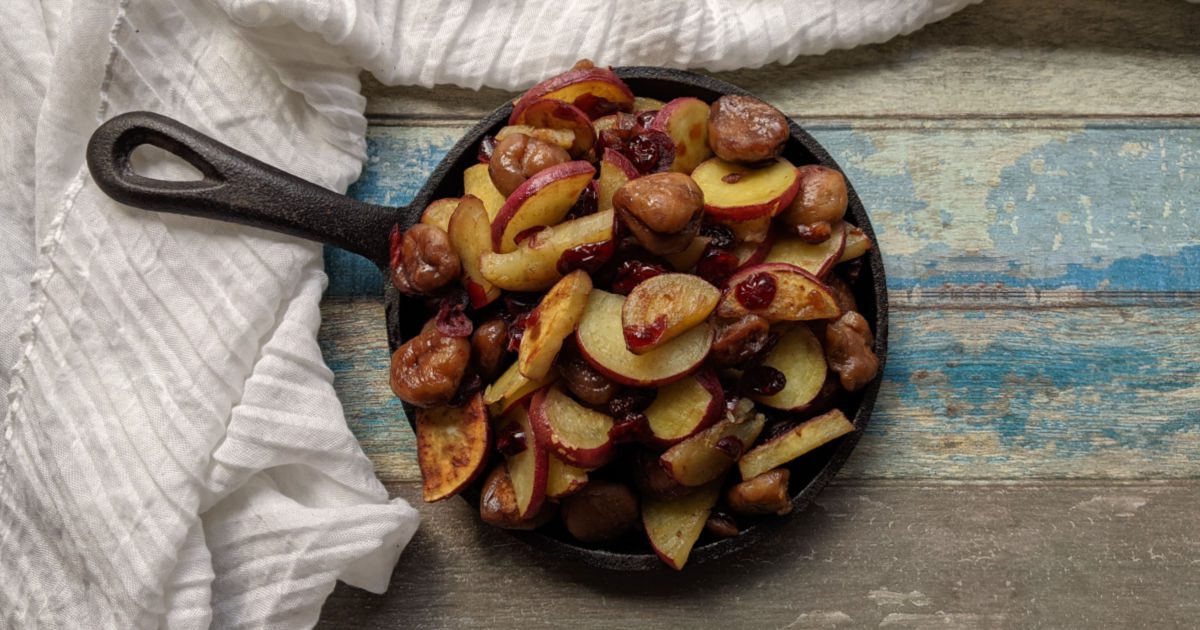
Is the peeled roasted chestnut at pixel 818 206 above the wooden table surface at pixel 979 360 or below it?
above

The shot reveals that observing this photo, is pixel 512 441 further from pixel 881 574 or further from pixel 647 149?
pixel 881 574

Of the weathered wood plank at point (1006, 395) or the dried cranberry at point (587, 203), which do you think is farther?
the weathered wood plank at point (1006, 395)

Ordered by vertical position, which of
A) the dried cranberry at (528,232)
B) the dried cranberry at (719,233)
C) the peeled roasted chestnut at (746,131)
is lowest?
the dried cranberry at (719,233)

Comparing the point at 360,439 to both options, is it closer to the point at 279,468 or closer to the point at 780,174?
the point at 279,468

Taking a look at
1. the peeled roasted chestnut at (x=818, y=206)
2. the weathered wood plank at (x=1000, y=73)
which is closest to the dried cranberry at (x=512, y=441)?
the peeled roasted chestnut at (x=818, y=206)

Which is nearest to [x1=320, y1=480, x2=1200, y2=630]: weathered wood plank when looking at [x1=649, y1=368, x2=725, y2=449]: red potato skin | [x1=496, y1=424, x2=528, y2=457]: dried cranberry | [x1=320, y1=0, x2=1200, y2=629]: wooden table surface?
[x1=320, y1=0, x2=1200, y2=629]: wooden table surface

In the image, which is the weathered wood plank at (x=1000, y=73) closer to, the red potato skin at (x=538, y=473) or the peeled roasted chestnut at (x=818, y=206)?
the peeled roasted chestnut at (x=818, y=206)

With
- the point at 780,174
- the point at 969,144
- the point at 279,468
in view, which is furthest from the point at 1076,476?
the point at 279,468
